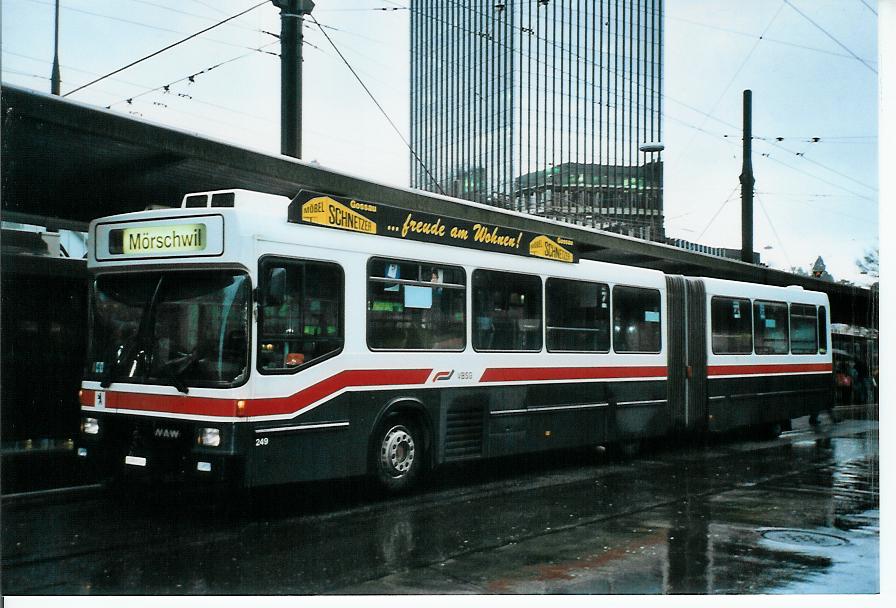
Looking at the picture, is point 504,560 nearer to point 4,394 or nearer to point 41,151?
point 4,394

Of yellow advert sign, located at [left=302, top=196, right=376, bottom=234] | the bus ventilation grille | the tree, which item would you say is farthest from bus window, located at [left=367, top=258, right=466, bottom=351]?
the tree

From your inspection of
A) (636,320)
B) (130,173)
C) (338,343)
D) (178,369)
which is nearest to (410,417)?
(338,343)

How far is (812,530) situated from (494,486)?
3757 mm

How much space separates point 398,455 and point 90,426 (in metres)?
3.21

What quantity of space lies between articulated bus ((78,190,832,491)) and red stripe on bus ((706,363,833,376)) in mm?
2237

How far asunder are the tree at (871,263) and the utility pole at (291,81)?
11246mm

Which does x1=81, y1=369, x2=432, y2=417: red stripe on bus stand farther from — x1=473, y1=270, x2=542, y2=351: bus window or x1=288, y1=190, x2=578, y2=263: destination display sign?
x1=473, y1=270, x2=542, y2=351: bus window

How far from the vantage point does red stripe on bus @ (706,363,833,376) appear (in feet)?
50.3

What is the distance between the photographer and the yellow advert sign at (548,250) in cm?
1200

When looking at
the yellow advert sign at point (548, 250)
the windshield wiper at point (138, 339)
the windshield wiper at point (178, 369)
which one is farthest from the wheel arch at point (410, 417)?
the yellow advert sign at point (548, 250)

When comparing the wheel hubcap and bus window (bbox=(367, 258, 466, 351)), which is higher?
bus window (bbox=(367, 258, 466, 351))

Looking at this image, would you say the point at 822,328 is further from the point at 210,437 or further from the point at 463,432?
the point at 210,437
